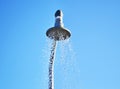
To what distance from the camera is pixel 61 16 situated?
13025 cm

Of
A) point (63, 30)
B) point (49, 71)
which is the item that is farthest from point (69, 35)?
point (49, 71)

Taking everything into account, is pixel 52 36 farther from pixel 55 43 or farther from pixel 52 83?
pixel 52 83

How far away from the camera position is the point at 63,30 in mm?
126000

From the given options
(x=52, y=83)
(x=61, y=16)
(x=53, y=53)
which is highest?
(x=61, y=16)

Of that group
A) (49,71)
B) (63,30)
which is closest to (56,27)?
(63,30)

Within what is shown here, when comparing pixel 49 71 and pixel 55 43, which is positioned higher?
pixel 55 43

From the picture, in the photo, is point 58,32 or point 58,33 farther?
point 58,33

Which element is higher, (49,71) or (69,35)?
(69,35)

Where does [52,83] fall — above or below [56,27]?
below

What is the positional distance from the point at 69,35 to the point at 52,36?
14.5 ft

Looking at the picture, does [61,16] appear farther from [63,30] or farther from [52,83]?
[52,83]

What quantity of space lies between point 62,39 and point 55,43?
2.87 meters

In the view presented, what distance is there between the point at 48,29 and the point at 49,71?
34.6 ft

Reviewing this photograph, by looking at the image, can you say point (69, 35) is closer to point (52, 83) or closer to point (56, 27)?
point (56, 27)
